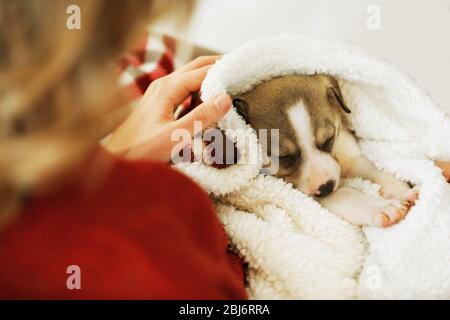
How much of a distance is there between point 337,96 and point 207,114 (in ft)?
1.51

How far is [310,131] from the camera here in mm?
1422

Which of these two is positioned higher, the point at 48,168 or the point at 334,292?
the point at 48,168

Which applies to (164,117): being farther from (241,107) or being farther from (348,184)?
(348,184)

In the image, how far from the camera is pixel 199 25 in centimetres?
180

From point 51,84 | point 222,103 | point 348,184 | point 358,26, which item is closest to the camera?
point 51,84

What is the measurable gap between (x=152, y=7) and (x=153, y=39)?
1110 mm

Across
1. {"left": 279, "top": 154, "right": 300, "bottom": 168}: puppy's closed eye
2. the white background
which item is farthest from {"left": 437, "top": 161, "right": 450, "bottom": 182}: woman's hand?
{"left": 279, "top": 154, "right": 300, "bottom": 168}: puppy's closed eye

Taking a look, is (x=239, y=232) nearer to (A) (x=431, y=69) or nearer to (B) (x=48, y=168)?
(B) (x=48, y=168)

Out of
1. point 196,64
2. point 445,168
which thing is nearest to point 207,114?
point 196,64

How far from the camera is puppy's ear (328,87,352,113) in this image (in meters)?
1.40

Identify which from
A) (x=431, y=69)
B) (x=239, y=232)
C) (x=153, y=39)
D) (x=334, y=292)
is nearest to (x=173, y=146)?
(x=239, y=232)

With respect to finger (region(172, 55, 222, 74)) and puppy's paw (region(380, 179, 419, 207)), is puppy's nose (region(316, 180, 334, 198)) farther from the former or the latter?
finger (region(172, 55, 222, 74))

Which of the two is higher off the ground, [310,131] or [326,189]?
[310,131]

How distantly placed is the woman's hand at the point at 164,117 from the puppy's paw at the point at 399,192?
0.47 meters
